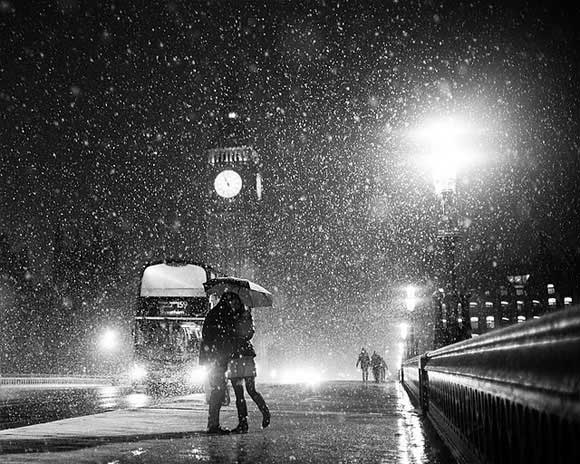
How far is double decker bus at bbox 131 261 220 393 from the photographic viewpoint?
26469 mm

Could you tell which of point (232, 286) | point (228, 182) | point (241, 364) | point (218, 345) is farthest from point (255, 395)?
point (228, 182)

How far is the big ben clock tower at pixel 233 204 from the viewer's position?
400 ft

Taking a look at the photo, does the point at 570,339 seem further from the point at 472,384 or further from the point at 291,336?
the point at 291,336

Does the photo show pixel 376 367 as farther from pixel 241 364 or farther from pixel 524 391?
pixel 524 391

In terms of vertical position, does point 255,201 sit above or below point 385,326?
above

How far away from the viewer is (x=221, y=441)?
23.8ft

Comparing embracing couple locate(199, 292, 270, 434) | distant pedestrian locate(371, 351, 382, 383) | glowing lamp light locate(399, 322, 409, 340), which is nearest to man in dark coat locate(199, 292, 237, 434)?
embracing couple locate(199, 292, 270, 434)

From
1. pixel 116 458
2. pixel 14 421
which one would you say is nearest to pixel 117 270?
pixel 14 421

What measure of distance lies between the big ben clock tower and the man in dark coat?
111 metres

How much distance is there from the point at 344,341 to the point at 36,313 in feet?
179

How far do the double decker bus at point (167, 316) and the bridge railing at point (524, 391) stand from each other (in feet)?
71.5

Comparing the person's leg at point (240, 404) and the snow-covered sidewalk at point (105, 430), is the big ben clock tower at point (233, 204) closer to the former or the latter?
the snow-covered sidewalk at point (105, 430)

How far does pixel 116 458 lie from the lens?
5746 mm

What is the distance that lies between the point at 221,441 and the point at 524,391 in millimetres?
5336
